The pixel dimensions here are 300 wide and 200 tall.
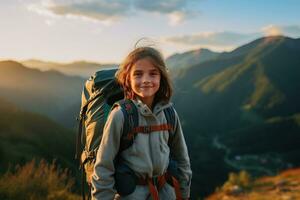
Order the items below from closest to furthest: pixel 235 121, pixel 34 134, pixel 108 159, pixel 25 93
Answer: pixel 108 159, pixel 34 134, pixel 25 93, pixel 235 121

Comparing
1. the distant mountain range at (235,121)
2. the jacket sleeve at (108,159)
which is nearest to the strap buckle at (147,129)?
the jacket sleeve at (108,159)

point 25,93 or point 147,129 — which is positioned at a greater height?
point 147,129

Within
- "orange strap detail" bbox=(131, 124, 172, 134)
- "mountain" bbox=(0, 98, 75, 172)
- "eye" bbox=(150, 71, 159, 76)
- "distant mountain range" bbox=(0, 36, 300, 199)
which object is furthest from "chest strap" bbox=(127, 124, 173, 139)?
"distant mountain range" bbox=(0, 36, 300, 199)

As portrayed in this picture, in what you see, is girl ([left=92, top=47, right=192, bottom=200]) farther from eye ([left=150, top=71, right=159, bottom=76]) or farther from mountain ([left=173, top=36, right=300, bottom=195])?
mountain ([left=173, top=36, right=300, bottom=195])

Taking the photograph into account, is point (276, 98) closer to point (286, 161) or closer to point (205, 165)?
point (286, 161)

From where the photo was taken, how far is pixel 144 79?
269 cm

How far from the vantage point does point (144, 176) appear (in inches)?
103

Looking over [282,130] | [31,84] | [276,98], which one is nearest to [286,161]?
[282,130]

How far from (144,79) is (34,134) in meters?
27.6

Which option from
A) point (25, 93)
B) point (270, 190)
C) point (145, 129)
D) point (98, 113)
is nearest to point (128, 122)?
point (145, 129)

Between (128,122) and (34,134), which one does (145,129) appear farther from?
(34,134)

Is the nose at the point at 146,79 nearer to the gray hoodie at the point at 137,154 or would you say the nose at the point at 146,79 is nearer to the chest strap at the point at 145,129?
the gray hoodie at the point at 137,154

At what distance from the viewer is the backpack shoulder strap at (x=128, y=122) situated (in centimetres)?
258

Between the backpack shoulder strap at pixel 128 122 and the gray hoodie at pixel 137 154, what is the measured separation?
0.9 inches
